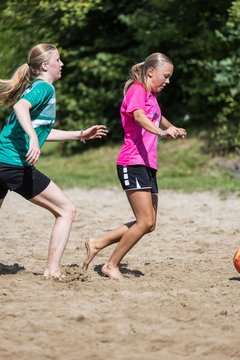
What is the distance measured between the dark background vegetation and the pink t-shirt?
8.33 m

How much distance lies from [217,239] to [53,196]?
3061 millimetres

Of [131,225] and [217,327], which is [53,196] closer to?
[131,225]

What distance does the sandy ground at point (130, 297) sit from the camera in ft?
15.7

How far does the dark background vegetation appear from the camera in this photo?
53.2 ft

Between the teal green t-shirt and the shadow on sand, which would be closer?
the teal green t-shirt

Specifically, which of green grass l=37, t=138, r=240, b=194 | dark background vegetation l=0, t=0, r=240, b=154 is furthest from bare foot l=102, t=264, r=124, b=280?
dark background vegetation l=0, t=0, r=240, b=154

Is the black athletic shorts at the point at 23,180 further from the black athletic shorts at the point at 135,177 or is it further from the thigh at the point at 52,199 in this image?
the black athletic shorts at the point at 135,177

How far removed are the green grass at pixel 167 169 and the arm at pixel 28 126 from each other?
272 inches

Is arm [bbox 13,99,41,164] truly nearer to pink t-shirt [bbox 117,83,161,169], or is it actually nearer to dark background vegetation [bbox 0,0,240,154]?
pink t-shirt [bbox 117,83,161,169]

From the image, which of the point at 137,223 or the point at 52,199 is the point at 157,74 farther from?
the point at 52,199

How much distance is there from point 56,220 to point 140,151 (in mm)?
870

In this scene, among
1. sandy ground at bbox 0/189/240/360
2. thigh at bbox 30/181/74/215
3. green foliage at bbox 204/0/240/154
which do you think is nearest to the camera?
sandy ground at bbox 0/189/240/360

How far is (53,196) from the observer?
6.61 m

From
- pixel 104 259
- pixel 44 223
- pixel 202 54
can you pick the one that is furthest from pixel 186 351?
pixel 202 54
